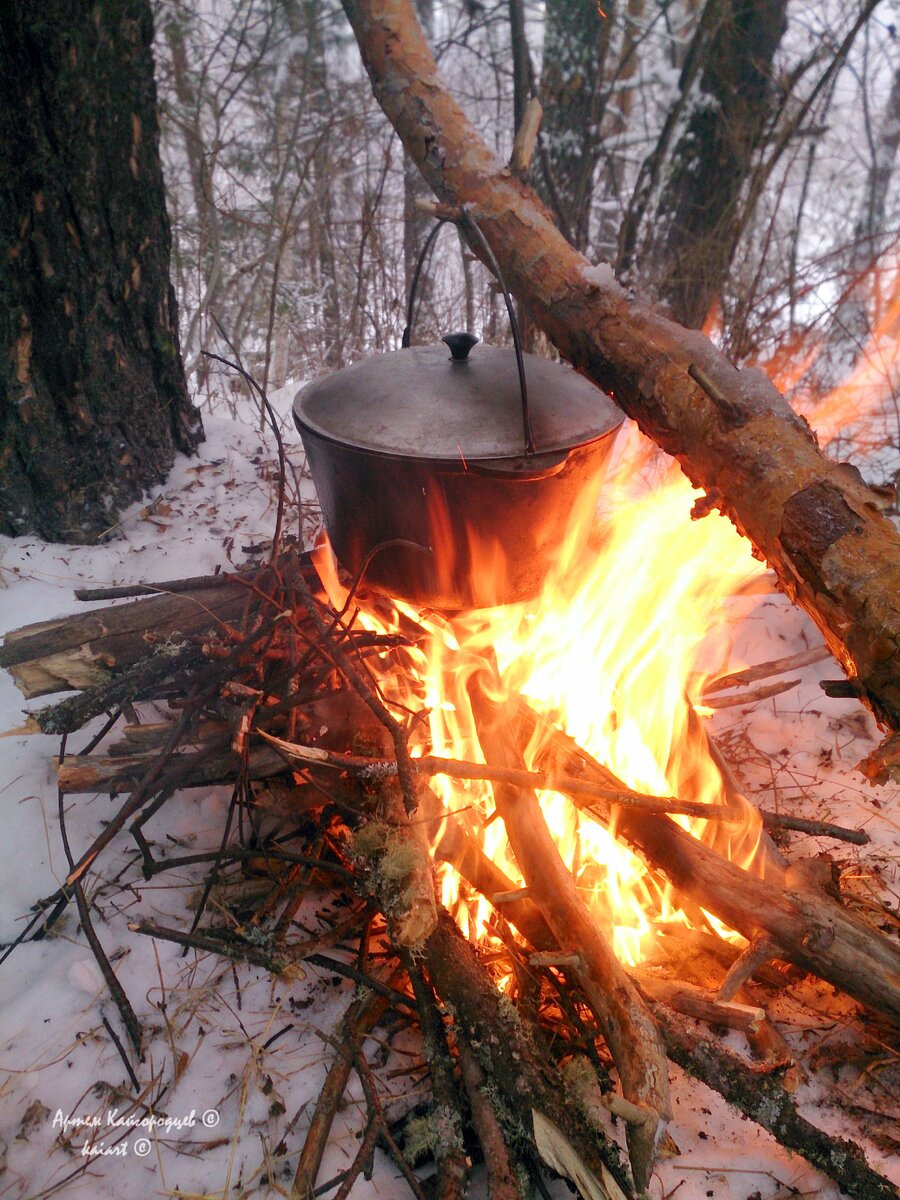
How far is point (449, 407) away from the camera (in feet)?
6.81

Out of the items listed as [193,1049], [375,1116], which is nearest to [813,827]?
[375,1116]

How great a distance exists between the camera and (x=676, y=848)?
1887 mm

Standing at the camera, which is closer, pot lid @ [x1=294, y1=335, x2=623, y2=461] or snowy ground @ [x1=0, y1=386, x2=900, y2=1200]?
snowy ground @ [x1=0, y1=386, x2=900, y2=1200]

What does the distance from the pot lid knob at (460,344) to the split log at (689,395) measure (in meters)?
0.25

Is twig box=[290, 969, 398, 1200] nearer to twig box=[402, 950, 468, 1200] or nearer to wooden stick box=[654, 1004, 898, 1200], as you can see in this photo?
twig box=[402, 950, 468, 1200]

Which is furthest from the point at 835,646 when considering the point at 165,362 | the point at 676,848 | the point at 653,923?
the point at 165,362

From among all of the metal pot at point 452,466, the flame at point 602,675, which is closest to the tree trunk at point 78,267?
the flame at point 602,675

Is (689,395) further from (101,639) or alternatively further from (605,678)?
(101,639)

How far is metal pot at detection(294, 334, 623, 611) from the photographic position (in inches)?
78.1

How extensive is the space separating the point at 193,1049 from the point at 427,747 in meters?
0.96

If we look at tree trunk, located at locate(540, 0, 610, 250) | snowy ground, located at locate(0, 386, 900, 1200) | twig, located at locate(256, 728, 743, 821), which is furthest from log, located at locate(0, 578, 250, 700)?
tree trunk, located at locate(540, 0, 610, 250)

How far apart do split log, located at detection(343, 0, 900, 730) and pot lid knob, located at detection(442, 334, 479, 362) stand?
247 millimetres

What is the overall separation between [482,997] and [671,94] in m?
5.88

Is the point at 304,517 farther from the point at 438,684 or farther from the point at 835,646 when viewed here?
the point at 835,646
